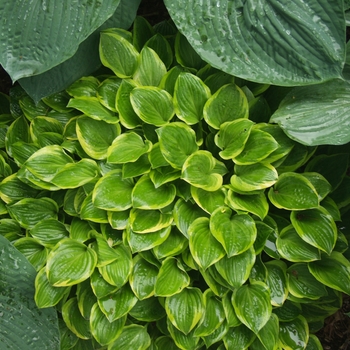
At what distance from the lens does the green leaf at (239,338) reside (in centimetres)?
102

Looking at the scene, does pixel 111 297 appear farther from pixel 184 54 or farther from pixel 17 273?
pixel 184 54

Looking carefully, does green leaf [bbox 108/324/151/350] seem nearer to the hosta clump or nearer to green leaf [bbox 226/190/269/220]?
the hosta clump

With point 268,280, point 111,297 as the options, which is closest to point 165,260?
point 111,297

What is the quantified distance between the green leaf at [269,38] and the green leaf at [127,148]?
0.27 metres

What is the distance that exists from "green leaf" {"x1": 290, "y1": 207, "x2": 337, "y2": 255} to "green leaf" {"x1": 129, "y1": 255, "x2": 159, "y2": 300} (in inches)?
14.3

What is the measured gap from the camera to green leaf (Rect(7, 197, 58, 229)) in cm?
106

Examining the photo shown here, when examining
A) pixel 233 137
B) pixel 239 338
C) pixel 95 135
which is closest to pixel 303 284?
pixel 239 338

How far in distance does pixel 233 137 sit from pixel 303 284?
0.42 metres

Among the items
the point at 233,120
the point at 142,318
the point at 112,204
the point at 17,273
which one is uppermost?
the point at 233,120

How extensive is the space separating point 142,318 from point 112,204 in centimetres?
31

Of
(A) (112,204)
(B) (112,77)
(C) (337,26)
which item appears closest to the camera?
(C) (337,26)

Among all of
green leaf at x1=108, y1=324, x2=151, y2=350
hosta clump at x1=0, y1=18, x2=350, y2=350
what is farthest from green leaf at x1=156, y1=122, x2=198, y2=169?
green leaf at x1=108, y1=324, x2=151, y2=350

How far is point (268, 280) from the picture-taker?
1.01 m

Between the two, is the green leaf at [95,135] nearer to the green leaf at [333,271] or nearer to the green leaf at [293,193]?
the green leaf at [293,193]
